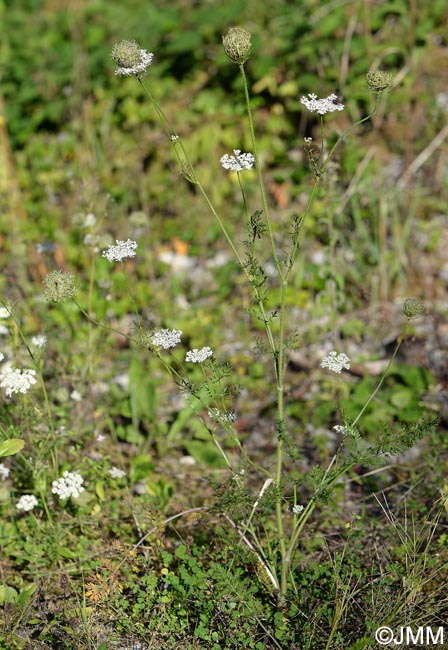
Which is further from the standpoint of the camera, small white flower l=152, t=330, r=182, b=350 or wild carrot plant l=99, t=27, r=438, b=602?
small white flower l=152, t=330, r=182, b=350

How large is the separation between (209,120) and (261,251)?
1016 mm

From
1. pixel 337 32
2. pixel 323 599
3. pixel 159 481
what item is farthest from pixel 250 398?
pixel 337 32

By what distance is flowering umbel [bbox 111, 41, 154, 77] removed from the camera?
1667mm

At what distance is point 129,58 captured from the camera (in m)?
1.67

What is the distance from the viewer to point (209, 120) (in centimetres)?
414

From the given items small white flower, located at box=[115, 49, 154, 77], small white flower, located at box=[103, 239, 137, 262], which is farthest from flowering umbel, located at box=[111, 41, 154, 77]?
small white flower, located at box=[103, 239, 137, 262]

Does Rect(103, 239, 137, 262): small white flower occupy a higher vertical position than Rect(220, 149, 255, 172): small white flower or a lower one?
lower

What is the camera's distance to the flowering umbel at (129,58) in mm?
1667

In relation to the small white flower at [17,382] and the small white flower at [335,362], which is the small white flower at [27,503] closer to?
the small white flower at [17,382]

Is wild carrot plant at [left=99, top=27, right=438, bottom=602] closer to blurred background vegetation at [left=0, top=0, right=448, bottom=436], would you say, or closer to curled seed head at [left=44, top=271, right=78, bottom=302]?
curled seed head at [left=44, top=271, right=78, bottom=302]

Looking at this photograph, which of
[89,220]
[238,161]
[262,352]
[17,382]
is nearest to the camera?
[238,161]

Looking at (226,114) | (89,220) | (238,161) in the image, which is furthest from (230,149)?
(238,161)

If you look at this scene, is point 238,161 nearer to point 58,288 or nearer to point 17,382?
point 58,288

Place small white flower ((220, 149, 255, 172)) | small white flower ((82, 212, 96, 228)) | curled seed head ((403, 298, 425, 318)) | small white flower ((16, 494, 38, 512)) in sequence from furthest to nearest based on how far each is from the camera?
small white flower ((82, 212, 96, 228)), small white flower ((16, 494, 38, 512)), curled seed head ((403, 298, 425, 318)), small white flower ((220, 149, 255, 172))
